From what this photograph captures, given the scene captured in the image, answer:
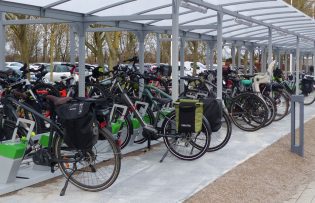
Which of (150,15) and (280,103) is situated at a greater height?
(150,15)

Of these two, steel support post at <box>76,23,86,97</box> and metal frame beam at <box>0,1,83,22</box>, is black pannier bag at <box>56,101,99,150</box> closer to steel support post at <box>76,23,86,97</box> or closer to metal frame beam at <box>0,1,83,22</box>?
metal frame beam at <box>0,1,83,22</box>

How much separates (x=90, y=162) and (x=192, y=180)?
3.79 feet

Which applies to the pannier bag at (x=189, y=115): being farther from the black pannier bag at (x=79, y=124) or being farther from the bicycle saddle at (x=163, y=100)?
the black pannier bag at (x=79, y=124)

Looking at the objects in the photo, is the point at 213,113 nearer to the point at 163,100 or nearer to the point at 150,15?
the point at 163,100

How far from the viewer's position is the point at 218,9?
24.1 feet

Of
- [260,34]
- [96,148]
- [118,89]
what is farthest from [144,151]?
[260,34]

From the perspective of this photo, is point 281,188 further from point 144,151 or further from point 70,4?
point 70,4

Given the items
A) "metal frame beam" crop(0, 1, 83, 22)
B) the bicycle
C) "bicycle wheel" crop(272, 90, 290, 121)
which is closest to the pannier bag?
the bicycle

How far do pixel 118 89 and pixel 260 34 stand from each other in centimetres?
752

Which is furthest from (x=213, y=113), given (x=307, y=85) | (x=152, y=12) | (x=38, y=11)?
(x=307, y=85)

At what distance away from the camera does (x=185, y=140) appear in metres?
5.94

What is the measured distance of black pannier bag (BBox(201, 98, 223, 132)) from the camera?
20.2ft

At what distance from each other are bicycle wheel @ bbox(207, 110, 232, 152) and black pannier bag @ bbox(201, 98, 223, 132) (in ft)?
1.25

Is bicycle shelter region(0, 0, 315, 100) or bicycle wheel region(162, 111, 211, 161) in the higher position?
bicycle shelter region(0, 0, 315, 100)
